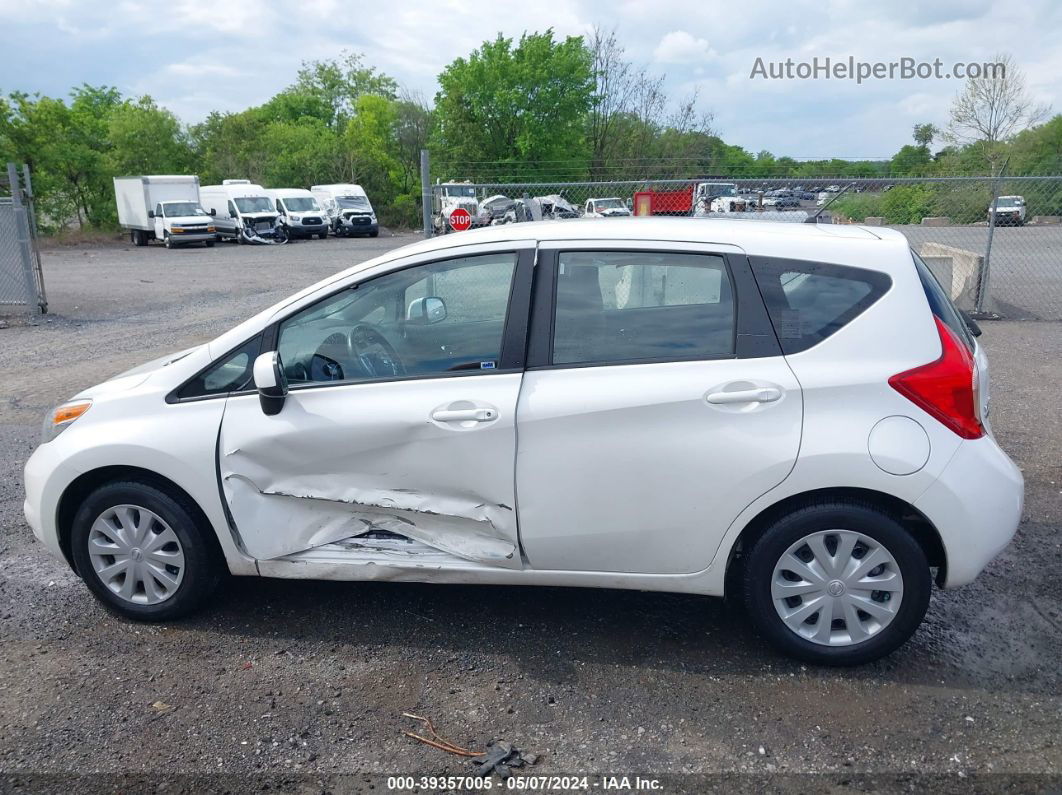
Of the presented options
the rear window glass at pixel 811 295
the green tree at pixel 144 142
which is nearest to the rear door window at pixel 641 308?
the rear window glass at pixel 811 295

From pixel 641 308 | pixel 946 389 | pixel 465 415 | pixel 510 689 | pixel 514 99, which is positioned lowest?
pixel 510 689

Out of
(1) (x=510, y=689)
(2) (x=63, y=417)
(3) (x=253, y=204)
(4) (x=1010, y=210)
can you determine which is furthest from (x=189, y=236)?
(1) (x=510, y=689)

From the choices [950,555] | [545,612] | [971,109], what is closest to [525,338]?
[545,612]

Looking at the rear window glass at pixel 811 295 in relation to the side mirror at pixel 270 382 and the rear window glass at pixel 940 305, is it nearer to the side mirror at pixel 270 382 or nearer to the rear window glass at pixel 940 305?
the rear window glass at pixel 940 305

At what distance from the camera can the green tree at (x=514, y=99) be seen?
122 ft

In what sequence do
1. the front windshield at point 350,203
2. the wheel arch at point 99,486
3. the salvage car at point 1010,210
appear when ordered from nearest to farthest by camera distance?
the wheel arch at point 99,486 < the salvage car at point 1010,210 < the front windshield at point 350,203

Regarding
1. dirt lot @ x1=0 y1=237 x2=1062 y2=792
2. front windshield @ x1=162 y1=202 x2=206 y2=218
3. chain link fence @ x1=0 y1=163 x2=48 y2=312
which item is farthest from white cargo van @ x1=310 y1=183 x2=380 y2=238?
dirt lot @ x1=0 y1=237 x2=1062 y2=792

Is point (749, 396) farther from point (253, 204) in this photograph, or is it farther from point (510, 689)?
point (253, 204)

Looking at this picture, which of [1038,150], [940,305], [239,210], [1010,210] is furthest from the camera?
[239,210]

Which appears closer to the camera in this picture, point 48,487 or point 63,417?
point 48,487

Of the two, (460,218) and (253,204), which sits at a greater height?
(460,218)

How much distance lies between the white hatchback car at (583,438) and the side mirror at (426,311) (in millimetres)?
11

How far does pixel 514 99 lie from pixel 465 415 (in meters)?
40.6

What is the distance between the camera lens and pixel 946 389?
10.6 feet
